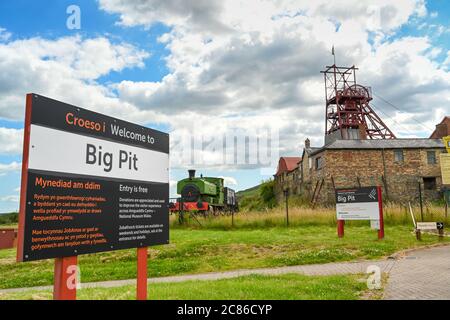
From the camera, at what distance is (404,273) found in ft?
31.7

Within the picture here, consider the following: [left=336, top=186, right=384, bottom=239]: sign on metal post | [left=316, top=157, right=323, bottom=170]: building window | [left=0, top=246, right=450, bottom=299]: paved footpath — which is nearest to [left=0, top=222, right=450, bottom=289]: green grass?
[left=336, top=186, right=384, bottom=239]: sign on metal post

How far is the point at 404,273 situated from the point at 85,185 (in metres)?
8.03

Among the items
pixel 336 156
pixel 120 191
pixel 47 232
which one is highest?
pixel 336 156

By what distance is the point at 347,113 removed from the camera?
51781 mm

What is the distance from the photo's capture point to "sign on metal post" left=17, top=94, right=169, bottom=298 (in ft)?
14.1

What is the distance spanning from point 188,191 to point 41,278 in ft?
57.9

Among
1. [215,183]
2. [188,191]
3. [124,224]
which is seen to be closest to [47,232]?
[124,224]

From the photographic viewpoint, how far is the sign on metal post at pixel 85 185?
4.30m

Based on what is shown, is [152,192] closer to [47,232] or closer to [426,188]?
[47,232]

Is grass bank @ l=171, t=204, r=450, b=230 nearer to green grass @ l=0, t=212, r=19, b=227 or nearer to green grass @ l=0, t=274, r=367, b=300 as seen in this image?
green grass @ l=0, t=274, r=367, b=300

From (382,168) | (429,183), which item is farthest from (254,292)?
(429,183)

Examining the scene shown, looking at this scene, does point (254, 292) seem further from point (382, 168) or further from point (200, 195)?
point (382, 168)

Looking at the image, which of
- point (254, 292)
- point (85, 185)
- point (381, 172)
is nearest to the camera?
point (85, 185)
